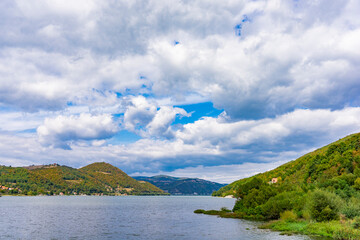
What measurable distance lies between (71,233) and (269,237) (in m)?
44.4

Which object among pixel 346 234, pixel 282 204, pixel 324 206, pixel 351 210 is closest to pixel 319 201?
pixel 324 206

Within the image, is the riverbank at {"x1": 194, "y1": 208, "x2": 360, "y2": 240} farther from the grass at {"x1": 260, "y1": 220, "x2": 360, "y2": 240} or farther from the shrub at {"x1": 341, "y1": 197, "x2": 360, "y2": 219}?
the shrub at {"x1": 341, "y1": 197, "x2": 360, "y2": 219}

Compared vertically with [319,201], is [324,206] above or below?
below

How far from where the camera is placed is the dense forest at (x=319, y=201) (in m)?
57.3

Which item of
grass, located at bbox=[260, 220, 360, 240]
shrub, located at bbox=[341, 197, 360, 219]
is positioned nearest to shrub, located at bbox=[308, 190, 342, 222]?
shrub, located at bbox=[341, 197, 360, 219]

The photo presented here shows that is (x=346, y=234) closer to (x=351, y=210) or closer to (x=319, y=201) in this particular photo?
(x=351, y=210)

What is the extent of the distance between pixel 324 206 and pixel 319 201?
1.67 metres

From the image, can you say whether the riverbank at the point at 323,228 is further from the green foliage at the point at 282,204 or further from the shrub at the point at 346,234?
the green foliage at the point at 282,204

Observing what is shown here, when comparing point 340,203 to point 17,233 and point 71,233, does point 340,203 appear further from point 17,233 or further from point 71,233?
point 17,233

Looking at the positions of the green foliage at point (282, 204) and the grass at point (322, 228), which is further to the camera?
the green foliage at point (282, 204)

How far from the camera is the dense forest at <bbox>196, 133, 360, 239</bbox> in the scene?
5734 cm

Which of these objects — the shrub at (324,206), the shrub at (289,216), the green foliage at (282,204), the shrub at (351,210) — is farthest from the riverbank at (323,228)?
the green foliage at (282,204)

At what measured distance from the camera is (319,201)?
6178 cm

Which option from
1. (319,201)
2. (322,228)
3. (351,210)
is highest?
(319,201)
